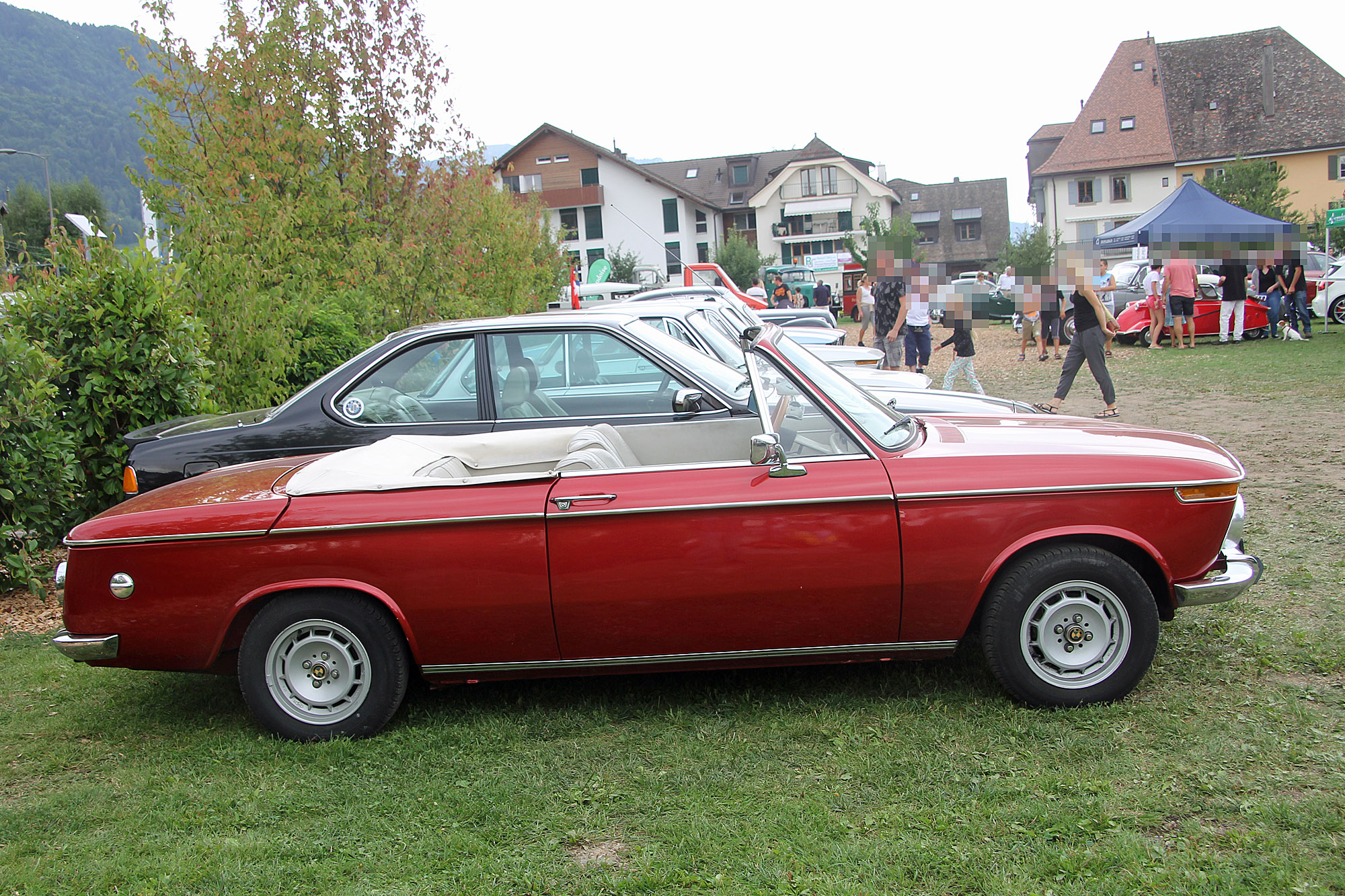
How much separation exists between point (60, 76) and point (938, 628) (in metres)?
151

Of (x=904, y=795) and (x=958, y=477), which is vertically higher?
(x=958, y=477)

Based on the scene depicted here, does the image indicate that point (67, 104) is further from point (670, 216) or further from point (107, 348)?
point (107, 348)

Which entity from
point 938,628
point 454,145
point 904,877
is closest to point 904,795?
point 904,877

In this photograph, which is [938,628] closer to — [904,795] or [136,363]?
[904,795]

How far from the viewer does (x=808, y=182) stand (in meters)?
71.1

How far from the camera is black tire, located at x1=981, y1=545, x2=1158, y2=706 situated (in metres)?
3.70

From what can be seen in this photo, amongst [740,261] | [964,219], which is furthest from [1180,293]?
[964,219]

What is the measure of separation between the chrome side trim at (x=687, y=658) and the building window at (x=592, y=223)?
62187mm

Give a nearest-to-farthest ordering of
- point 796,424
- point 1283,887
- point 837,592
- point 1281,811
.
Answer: point 1283,887 → point 1281,811 → point 837,592 → point 796,424

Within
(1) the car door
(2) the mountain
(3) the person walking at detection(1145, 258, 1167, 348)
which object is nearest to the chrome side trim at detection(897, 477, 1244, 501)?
(1) the car door

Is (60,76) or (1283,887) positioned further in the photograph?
(60,76)

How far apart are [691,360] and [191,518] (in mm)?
2901

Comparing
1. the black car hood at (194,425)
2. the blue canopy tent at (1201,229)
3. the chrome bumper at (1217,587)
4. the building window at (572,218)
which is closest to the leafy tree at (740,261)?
the building window at (572,218)

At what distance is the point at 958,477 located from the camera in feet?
12.2
